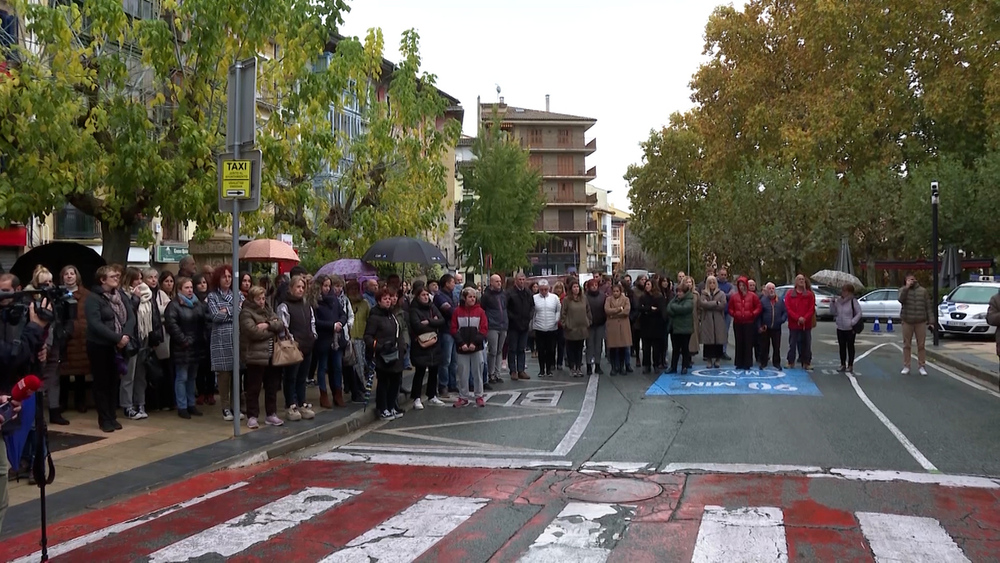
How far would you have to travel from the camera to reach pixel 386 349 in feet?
37.2

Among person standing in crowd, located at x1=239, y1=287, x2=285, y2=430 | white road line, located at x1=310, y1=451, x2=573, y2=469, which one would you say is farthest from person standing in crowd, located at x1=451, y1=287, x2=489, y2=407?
white road line, located at x1=310, y1=451, x2=573, y2=469

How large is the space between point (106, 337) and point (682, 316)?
9663mm

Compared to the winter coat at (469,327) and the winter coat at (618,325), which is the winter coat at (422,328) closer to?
the winter coat at (469,327)

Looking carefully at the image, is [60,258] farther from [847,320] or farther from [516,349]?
[847,320]

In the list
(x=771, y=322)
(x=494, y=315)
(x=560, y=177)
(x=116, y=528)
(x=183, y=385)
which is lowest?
(x=116, y=528)

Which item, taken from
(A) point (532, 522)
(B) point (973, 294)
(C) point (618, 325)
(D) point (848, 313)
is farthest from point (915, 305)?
(A) point (532, 522)

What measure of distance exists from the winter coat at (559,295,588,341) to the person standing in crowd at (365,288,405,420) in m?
5.04

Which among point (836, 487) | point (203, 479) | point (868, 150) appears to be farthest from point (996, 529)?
point (868, 150)

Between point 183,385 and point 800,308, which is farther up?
point 800,308

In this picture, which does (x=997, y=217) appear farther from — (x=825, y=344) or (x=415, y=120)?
(x=415, y=120)

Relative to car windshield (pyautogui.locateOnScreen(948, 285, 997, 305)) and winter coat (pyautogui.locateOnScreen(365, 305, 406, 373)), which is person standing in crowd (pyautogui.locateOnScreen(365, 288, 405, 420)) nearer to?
winter coat (pyautogui.locateOnScreen(365, 305, 406, 373))

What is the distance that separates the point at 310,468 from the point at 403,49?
14.4 m

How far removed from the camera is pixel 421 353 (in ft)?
39.5

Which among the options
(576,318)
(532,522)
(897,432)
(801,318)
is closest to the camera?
(532,522)
